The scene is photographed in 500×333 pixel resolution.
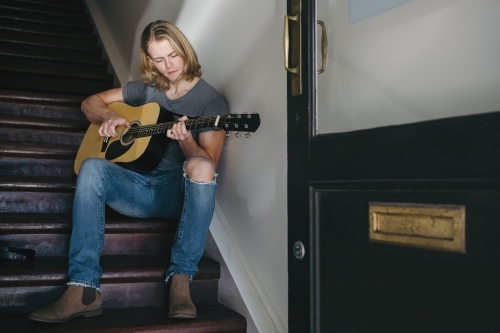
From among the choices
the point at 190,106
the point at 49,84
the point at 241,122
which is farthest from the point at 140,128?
the point at 49,84

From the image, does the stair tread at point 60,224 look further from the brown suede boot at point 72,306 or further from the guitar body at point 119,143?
the brown suede boot at point 72,306

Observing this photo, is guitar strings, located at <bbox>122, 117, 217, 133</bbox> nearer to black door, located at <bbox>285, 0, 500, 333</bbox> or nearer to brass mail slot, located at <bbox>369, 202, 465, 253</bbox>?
black door, located at <bbox>285, 0, 500, 333</bbox>

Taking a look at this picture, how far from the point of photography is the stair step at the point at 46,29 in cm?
404

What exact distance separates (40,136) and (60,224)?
3.10 ft

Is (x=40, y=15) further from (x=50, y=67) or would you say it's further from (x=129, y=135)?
(x=129, y=135)

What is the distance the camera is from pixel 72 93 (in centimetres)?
343

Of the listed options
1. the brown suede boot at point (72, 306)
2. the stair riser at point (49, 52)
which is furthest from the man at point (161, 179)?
the stair riser at point (49, 52)

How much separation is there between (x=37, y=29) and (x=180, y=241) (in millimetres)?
3194

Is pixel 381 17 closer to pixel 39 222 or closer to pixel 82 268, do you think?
pixel 82 268

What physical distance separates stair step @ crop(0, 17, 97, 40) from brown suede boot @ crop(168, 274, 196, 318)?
10.2 ft

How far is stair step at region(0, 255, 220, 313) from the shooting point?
5.49ft

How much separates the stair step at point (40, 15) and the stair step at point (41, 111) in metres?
1.63

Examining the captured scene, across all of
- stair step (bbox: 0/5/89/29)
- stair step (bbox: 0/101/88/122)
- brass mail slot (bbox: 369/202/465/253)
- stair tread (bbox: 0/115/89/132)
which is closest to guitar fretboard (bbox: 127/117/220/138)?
brass mail slot (bbox: 369/202/465/253)

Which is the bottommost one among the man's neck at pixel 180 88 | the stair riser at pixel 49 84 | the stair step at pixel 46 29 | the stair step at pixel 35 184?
the stair step at pixel 35 184
